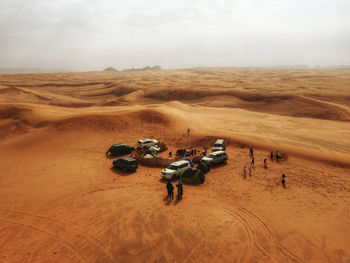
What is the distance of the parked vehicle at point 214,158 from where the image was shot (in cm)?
1831

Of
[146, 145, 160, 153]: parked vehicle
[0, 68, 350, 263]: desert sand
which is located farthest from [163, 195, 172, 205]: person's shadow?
[146, 145, 160, 153]: parked vehicle

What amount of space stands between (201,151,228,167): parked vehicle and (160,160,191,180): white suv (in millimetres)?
1873

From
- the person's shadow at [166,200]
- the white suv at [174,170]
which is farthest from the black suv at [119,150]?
the person's shadow at [166,200]

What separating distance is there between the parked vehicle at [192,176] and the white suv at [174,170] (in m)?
0.44

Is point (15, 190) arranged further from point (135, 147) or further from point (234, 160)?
point (234, 160)

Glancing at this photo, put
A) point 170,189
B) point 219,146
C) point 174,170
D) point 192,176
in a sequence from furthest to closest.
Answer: point 219,146
point 174,170
point 192,176
point 170,189

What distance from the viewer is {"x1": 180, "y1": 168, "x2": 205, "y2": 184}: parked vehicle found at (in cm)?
1582

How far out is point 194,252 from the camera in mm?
9383

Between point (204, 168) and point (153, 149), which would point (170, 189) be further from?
point (153, 149)

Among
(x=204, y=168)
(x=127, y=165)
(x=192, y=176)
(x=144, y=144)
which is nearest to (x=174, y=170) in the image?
(x=192, y=176)

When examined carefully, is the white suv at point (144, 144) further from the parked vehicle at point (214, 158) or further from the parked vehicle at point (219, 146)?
the parked vehicle at point (214, 158)

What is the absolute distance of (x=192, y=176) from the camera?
16.0 meters

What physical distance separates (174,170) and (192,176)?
55.2 inches

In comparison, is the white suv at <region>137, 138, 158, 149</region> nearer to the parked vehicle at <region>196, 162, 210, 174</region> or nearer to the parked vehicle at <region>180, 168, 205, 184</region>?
the parked vehicle at <region>196, 162, 210, 174</region>
